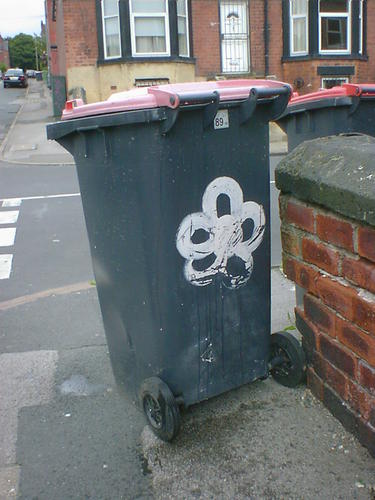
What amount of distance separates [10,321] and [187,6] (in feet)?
54.9

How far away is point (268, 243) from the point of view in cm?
282

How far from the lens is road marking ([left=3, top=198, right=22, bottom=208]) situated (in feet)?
32.4

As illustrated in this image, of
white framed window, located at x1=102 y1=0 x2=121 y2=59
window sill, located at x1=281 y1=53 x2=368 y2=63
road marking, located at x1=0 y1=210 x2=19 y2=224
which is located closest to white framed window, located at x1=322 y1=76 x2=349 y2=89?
window sill, located at x1=281 y1=53 x2=368 y2=63

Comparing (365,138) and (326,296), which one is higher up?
(365,138)

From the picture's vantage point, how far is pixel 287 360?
2.97m

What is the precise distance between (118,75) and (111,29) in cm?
151

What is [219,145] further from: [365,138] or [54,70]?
[54,70]

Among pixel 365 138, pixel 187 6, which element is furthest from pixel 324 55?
pixel 365 138

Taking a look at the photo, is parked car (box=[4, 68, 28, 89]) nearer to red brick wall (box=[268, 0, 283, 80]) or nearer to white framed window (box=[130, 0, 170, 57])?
white framed window (box=[130, 0, 170, 57])

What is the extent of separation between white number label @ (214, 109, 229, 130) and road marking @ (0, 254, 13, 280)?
3892 millimetres

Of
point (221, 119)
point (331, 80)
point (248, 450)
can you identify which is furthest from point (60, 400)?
point (331, 80)

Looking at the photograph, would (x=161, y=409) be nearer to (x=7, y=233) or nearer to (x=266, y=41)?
(x=7, y=233)

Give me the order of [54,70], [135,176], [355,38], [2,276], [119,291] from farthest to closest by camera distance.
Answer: [54,70] < [355,38] < [2,276] < [119,291] < [135,176]

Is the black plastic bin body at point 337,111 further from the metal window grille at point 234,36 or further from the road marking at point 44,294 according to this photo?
the metal window grille at point 234,36
